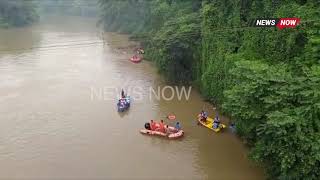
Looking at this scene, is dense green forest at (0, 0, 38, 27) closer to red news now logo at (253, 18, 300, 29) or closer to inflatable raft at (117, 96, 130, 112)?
inflatable raft at (117, 96, 130, 112)

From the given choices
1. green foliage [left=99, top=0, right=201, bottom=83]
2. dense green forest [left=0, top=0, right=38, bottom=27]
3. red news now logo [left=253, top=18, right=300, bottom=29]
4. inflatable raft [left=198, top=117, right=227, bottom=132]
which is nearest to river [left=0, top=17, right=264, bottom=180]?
inflatable raft [left=198, top=117, right=227, bottom=132]

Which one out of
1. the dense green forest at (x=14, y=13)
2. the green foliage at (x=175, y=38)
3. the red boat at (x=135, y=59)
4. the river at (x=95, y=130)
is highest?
the dense green forest at (x=14, y=13)

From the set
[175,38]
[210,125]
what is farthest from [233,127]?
[175,38]

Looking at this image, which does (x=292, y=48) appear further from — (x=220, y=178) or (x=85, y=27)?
(x=85, y=27)

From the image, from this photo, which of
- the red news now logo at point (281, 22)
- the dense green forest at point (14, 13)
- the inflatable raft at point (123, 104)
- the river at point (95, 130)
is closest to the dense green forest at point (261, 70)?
the red news now logo at point (281, 22)

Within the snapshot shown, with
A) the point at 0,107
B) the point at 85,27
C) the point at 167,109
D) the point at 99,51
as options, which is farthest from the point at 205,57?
the point at 85,27

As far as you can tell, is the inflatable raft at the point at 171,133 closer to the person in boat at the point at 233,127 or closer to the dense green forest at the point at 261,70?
the person in boat at the point at 233,127

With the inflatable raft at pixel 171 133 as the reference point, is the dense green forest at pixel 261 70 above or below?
above
